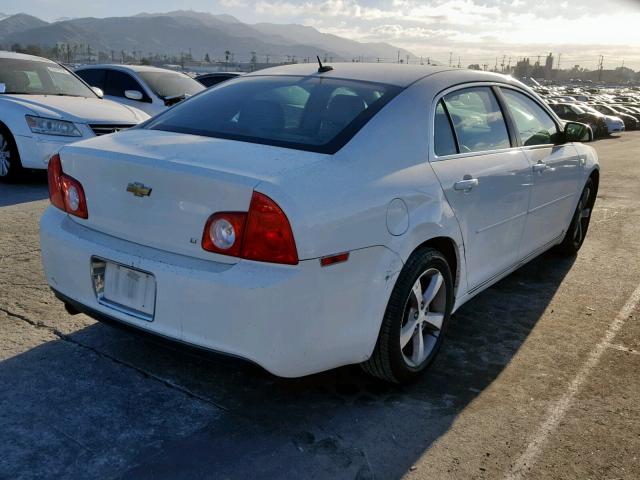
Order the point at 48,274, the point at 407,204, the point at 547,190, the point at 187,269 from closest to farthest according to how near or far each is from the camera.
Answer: the point at 187,269, the point at 407,204, the point at 48,274, the point at 547,190

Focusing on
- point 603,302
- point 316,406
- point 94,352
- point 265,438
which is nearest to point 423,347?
point 316,406

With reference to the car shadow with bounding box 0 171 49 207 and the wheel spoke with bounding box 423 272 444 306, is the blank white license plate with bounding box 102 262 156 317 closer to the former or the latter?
the wheel spoke with bounding box 423 272 444 306

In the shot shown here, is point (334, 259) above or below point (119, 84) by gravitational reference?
below

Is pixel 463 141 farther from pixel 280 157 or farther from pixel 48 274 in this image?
pixel 48 274

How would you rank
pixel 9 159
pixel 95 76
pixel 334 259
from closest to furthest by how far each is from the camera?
1. pixel 334 259
2. pixel 9 159
3. pixel 95 76

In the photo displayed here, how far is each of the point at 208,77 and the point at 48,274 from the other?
1212 cm

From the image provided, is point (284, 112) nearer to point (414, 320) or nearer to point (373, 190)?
point (373, 190)

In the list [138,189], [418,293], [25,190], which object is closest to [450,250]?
[418,293]

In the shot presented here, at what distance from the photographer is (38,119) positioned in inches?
281

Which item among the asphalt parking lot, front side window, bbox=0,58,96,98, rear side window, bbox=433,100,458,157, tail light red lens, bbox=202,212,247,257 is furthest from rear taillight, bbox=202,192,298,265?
front side window, bbox=0,58,96,98

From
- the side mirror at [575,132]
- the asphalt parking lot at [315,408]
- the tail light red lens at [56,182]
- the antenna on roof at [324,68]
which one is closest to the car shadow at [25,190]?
the asphalt parking lot at [315,408]

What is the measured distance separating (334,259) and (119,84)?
28.9ft

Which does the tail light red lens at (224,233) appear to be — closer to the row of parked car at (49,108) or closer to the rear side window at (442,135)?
the rear side window at (442,135)

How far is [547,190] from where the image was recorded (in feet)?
14.1
